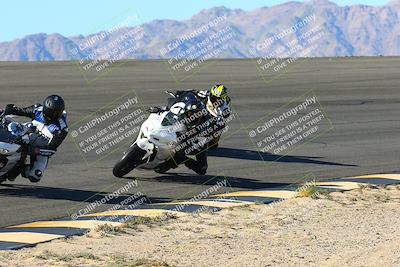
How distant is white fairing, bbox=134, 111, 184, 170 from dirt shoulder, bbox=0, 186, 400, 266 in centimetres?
240

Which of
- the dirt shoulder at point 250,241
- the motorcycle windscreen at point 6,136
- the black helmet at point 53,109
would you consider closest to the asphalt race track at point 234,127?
the motorcycle windscreen at point 6,136

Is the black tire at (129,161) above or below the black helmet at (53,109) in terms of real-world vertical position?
below

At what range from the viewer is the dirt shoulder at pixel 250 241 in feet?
30.6

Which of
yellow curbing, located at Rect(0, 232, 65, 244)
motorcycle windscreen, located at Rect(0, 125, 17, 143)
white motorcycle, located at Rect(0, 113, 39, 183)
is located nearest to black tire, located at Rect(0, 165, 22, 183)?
white motorcycle, located at Rect(0, 113, 39, 183)

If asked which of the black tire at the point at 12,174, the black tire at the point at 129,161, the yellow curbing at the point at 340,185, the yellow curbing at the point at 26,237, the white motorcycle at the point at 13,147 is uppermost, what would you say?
the white motorcycle at the point at 13,147

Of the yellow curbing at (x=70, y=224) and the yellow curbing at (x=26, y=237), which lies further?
the yellow curbing at (x=70, y=224)

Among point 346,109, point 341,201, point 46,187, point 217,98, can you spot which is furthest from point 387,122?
point 46,187

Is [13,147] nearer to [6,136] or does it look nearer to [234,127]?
[6,136]

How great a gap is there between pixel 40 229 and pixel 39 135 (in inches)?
104

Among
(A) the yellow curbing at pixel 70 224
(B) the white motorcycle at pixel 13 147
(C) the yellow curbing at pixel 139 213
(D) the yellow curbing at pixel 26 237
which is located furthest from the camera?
(B) the white motorcycle at pixel 13 147

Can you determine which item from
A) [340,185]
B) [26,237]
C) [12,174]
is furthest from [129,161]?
[26,237]

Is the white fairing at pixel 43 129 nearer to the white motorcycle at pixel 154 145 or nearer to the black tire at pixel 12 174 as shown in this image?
the black tire at pixel 12 174

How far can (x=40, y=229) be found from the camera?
436 inches

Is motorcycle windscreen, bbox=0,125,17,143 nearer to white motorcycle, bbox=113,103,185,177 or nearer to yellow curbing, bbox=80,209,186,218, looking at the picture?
yellow curbing, bbox=80,209,186,218
